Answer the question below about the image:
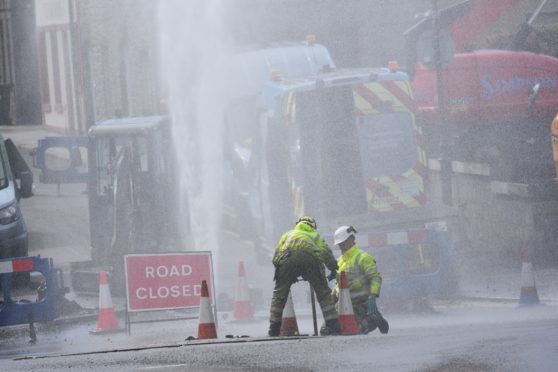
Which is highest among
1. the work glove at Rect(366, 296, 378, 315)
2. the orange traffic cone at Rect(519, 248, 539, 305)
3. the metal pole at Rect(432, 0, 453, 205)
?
the metal pole at Rect(432, 0, 453, 205)

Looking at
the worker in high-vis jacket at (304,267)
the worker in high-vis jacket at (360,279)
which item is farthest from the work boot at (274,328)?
the worker in high-vis jacket at (360,279)

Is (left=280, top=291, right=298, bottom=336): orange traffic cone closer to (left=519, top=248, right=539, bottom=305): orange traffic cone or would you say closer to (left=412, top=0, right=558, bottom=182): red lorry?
(left=519, top=248, right=539, bottom=305): orange traffic cone

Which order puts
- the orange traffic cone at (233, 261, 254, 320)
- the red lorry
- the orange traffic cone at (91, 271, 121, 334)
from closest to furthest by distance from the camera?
the orange traffic cone at (91, 271, 121, 334), the orange traffic cone at (233, 261, 254, 320), the red lorry

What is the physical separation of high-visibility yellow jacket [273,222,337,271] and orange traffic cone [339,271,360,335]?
0.16 metres

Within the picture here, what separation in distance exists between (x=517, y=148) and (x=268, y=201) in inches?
207

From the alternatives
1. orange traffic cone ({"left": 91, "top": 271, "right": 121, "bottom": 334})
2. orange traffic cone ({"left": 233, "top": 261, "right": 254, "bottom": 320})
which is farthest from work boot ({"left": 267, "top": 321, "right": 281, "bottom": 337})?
orange traffic cone ({"left": 91, "top": 271, "right": 121, "bottom": 334})

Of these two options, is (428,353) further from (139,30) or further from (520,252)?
(139,30)

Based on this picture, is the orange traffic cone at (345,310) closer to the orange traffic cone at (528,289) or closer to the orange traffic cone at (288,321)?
the orange traffic cone at (288,321)

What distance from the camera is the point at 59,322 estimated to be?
48.5 feet

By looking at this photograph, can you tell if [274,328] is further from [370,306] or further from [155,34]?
[155,34]

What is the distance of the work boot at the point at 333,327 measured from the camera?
11172 millimetres

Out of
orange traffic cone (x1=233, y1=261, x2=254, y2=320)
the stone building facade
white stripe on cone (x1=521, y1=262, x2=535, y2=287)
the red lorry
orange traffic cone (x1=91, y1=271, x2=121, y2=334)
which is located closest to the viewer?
white stripe on cone (x1=521, y1=262, x2=535, y2=287)

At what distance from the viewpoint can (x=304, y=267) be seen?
36.2 feet

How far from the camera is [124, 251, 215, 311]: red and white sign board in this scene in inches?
520
